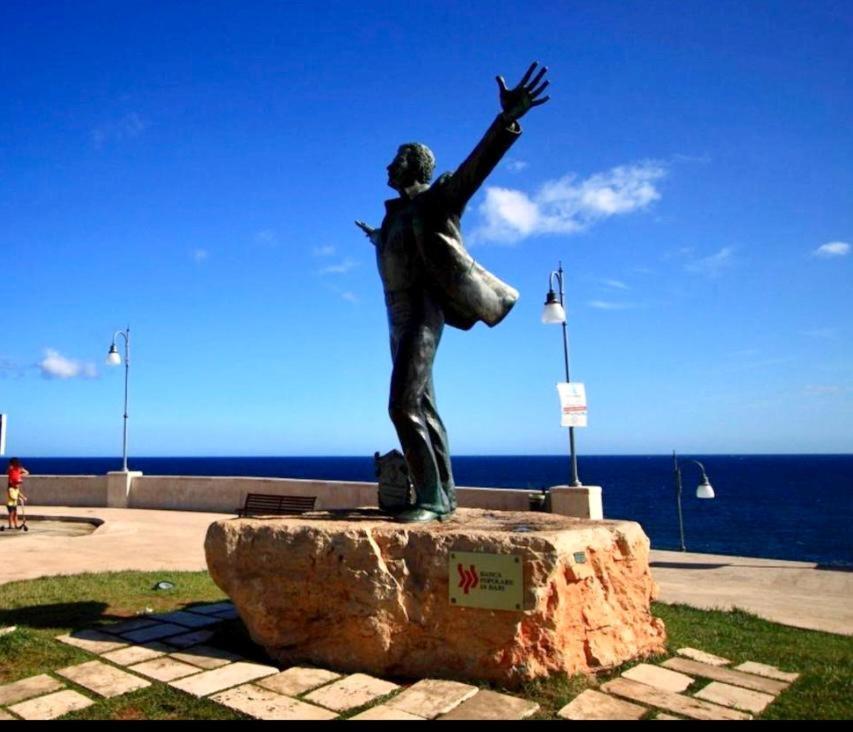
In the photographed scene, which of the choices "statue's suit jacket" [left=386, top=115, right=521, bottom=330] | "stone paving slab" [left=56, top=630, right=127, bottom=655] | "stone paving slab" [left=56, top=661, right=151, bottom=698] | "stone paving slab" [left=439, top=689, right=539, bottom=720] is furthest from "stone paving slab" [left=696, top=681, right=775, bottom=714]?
"stone paving slab" [left=56, top=630, right=127, bottom=655]

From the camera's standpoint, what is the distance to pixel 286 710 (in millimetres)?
3766

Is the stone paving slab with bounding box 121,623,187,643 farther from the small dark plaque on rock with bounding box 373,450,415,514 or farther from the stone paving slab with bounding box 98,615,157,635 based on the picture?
the small dark plaque on rock with bounding box 373,450,415,514

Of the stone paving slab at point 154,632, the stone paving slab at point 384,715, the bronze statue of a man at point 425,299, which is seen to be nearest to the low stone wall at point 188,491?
the bronze statue of a man at point 425,299

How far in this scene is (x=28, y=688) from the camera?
403 cm

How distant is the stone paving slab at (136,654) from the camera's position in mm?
4598

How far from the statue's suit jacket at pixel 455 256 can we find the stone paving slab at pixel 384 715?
2.96 meters

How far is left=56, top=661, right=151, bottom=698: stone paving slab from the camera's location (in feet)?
13.3

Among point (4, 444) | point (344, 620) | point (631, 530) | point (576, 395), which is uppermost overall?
point (576, 395)

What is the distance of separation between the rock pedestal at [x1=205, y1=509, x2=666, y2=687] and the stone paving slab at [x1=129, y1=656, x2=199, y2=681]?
52 cm

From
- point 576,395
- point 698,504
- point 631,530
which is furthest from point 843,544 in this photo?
point 631,530

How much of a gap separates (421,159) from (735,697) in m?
4.47

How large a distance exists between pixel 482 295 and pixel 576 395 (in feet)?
22.3

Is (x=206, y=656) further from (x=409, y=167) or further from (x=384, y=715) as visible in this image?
(x=409, y=167)

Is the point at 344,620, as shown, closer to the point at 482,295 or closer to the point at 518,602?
the point at 518,602
